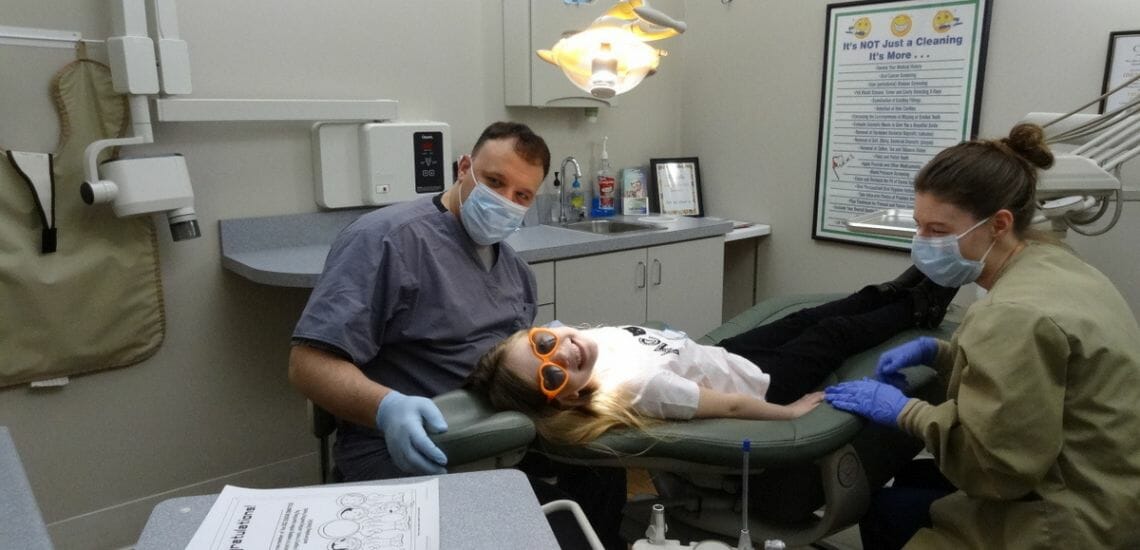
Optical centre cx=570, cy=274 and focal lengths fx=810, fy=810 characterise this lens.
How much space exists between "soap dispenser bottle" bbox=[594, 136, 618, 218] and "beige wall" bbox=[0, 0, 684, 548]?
2.65 ft

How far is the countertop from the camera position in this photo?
2.44m

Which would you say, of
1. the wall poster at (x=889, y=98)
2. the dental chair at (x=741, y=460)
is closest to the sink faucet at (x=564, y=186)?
the wall poster at (x=889, y=98)

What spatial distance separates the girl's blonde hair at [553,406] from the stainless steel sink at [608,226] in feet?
6.06

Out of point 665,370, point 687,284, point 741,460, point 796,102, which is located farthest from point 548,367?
point 796,102

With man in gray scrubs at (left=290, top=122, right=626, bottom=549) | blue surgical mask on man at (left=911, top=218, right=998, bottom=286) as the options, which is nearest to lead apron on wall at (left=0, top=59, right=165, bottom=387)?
man in gray scrubs at (left=290, top=122, right=626, bottom=549)

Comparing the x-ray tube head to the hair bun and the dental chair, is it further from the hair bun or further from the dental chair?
the hair bun

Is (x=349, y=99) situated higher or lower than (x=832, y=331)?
higher

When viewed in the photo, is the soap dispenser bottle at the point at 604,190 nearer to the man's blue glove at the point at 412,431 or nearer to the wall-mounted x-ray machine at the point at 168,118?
the wall-mounted x-ray machine at the point at 168,118

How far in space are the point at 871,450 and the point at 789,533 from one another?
0.98ft

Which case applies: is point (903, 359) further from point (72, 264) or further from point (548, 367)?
point (72, 264)

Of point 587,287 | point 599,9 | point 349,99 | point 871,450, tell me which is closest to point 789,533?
point 871,450

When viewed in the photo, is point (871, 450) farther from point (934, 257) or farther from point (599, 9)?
point (599, 9)

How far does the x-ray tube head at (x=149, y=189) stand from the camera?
228cm

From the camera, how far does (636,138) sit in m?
3.87
